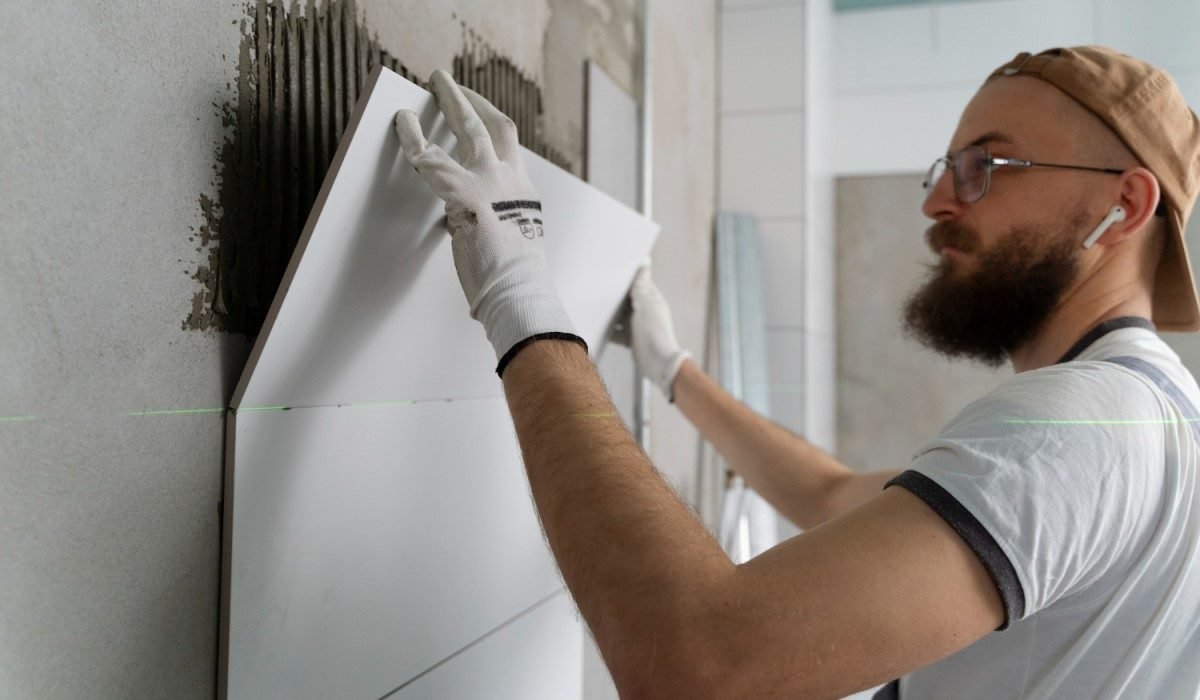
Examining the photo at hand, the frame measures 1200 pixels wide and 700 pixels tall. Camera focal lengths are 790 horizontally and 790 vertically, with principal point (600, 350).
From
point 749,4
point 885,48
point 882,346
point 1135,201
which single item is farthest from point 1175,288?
point 882,346

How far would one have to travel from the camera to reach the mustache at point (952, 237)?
41.7 inches

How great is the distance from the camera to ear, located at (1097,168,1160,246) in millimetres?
922

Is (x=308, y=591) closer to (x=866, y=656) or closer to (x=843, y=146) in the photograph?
(x=866, y=656)

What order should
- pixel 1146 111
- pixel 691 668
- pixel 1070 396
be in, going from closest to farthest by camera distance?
pixel 691 668
pixel 1070 396
pixel 1146 111

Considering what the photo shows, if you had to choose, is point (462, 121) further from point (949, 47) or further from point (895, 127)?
point (895, 127)

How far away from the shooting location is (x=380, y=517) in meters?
0.84

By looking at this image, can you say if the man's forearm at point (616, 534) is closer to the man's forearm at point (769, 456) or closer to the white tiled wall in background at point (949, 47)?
the man's forearm at point (769, 456)

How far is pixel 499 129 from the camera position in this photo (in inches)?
30.9

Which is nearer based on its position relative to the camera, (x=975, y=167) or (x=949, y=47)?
(x=975, y=167)

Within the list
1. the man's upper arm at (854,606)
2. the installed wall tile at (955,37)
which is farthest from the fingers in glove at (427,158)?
the installed wall tile at (955,37)

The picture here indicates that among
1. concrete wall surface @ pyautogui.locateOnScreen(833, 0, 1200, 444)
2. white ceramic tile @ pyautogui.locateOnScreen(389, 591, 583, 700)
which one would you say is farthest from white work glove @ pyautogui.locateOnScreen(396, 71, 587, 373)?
concrete wall surface @ pyautogui.locateOnScreen(833, 0, 1200, 444)

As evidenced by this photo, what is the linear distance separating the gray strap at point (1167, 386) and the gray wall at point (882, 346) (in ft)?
6.43

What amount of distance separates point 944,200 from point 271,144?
0.84m

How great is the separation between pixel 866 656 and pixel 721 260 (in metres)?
1.78
